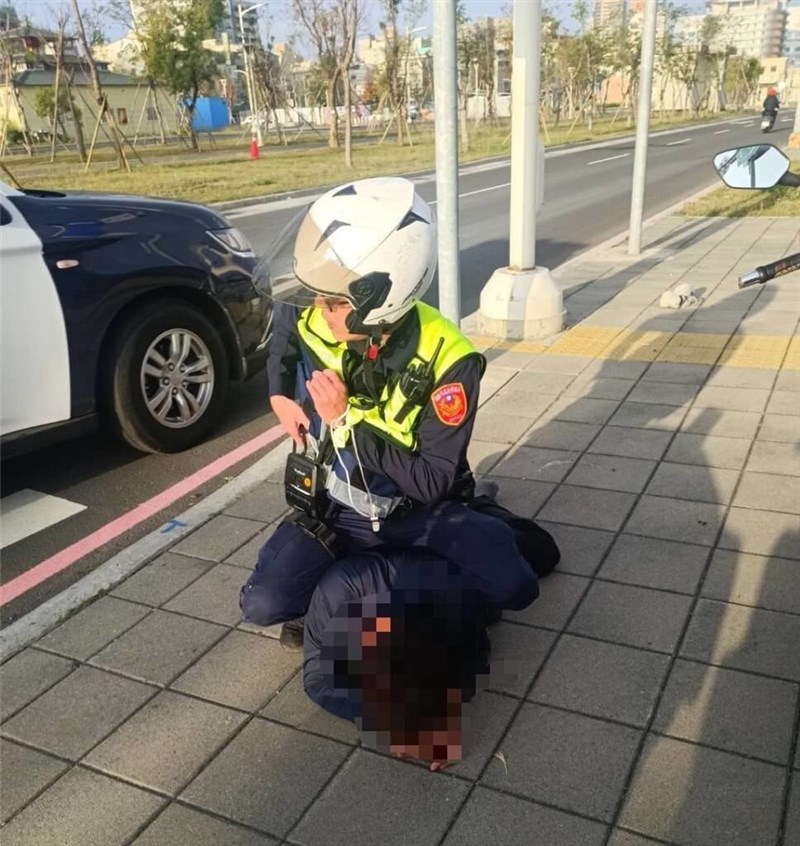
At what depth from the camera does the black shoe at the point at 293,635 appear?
272 cm

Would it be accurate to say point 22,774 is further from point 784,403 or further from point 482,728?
point 784,403

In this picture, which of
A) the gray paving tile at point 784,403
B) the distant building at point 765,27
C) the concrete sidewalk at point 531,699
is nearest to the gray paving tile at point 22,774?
the concrete sidewalk at point 531,699

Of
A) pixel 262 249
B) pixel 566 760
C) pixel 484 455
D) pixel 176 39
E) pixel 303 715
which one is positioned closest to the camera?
pixel 566 760

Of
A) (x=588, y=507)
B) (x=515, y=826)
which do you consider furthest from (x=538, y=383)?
(x=515, y=826)

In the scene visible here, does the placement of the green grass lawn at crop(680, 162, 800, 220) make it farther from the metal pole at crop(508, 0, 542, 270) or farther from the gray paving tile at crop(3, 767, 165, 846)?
the gray paving tile at crop(3, 767, 165, 846)

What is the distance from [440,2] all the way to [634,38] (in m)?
44.2

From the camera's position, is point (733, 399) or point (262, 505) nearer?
point (262, 505)

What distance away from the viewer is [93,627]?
296 cm

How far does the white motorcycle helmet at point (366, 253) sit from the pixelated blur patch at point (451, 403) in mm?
241

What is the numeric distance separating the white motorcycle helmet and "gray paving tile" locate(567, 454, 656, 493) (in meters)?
1.81

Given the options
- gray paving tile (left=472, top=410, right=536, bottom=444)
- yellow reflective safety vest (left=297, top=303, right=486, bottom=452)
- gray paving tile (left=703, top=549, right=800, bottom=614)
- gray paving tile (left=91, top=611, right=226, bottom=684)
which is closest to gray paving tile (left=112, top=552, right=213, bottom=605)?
gray paving tile (left=91, top=611, right=226, bottom=684)

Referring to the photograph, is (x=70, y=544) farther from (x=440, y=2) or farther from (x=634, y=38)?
(x=634, y=38)

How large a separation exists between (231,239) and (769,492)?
124 inches

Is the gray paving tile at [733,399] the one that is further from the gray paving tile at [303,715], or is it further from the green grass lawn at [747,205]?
the green grass lawn at [747,205]
